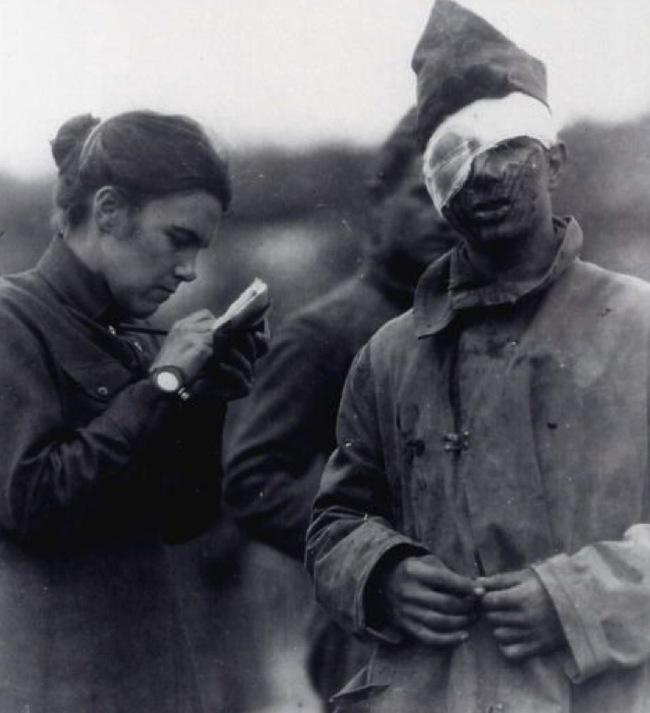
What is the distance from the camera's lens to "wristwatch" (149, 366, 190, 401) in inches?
97.0

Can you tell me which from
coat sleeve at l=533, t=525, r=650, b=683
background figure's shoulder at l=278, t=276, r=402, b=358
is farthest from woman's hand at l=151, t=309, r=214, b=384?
coat sleeve at l=533, t=525, r=650, b=683

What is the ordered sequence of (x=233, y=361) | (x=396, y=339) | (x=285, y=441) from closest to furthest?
(x=396, y=339) → (x=233, y=361) → (x=285, y=441)

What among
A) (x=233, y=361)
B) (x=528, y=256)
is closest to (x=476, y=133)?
(x=528, y=256)

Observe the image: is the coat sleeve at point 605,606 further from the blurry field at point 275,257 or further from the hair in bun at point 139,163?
the hair in bun at point 139,163

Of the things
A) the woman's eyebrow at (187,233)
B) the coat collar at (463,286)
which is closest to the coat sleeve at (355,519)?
the coat collar at (463,286)

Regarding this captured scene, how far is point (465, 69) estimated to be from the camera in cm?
230

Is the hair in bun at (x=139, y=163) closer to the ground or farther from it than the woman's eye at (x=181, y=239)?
farther from it

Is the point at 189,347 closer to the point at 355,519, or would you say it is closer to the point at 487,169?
the point at 355,519

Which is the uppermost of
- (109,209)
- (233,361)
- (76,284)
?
(109,209)

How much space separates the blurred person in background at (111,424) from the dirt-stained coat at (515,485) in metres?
0.35

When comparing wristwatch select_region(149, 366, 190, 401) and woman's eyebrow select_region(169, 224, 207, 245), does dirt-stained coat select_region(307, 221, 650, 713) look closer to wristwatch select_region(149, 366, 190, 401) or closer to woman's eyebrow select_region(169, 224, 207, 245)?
wristwatch select_region(149, 366, 190, 401)

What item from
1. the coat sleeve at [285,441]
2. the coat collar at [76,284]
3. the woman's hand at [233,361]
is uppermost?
the coat collar at [76,284]

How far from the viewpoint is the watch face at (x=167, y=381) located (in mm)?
2465

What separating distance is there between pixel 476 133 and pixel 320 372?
2.49 ft
